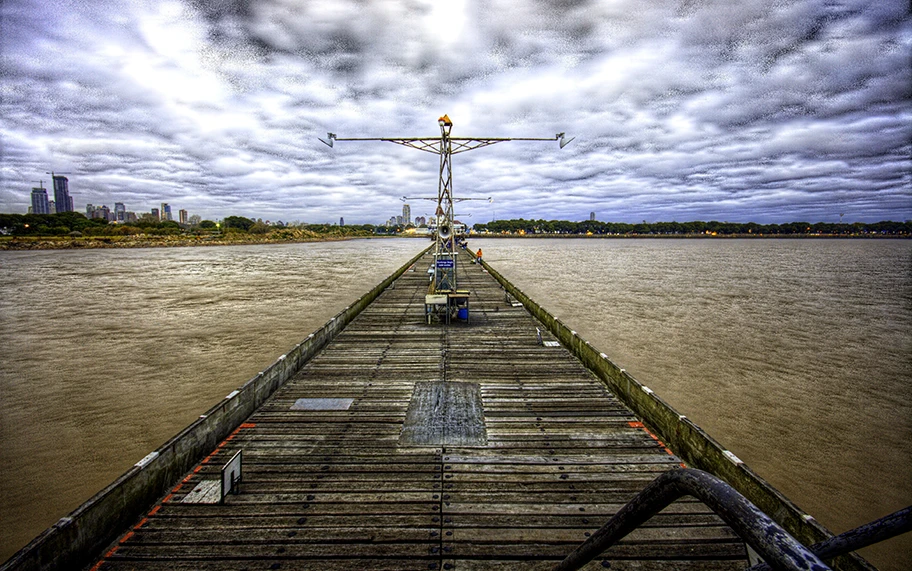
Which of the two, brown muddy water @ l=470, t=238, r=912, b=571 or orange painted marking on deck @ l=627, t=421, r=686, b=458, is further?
brown muddy water @ l=470, t=238, r=912, b=571

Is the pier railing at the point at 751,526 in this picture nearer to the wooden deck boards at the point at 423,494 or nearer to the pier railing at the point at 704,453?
the wooden deck boards at the point at 423,494

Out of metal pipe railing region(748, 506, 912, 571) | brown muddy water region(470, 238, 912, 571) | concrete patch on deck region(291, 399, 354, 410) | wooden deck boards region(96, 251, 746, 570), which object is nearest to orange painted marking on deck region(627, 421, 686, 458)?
wooden deck boards region(96, 251, 746, 570)

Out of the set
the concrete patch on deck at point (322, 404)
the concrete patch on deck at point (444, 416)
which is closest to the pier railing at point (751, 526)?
the concrete patch on deck at point (444, 416)

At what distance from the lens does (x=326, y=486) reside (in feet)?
19.6

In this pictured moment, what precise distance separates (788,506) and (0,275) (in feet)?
242

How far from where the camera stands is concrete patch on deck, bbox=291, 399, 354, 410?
8414mm

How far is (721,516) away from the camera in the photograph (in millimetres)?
1399

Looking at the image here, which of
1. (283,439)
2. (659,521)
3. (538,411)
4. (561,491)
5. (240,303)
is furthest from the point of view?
(240,303)

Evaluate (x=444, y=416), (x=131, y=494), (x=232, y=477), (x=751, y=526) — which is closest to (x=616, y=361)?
(x=444, y=416)

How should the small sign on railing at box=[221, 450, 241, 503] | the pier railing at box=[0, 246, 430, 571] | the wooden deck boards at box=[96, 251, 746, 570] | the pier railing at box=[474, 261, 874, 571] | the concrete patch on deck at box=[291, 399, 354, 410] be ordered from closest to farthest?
the pier railing at box=[0, 246, 430, 571]
the pier railing at box=[474, 261, 874, 571]
the wooden deck boards at box=[96, 251, 746, 570]
the small sign on railing at box=[221, 450, 241, 503]
the concrete patch on deck at box=[291, 399, 354, 410]

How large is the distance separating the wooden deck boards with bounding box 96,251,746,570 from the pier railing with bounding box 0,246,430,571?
193mm

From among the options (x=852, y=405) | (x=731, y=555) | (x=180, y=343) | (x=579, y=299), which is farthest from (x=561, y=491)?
(x=579, y=299)

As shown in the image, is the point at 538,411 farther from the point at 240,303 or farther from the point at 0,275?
the point at 0,275

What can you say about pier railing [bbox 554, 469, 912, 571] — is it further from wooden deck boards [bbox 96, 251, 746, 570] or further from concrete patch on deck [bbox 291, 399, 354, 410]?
concrete patch on deck [bbox 291, 399, 354, 410]
